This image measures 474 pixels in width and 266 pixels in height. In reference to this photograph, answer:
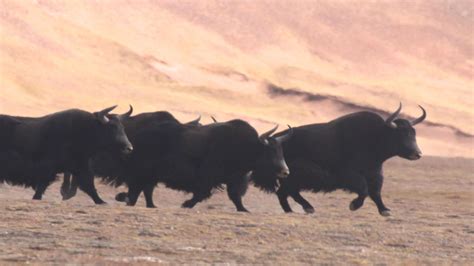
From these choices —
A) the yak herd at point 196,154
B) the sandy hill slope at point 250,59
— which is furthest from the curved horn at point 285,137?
the sandy hill slope at point 250,59

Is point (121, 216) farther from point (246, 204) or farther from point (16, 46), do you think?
point (16, 46)

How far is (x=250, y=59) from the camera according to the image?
76.4 metres

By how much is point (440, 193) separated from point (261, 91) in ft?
136

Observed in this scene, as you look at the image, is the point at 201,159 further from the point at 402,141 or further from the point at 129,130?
the point at 402,141

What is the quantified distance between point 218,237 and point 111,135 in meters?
4.23

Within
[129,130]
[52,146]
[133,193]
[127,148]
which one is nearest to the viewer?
[52,146]

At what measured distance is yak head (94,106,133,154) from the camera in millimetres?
16844

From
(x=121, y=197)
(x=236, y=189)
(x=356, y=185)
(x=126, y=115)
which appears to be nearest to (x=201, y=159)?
(x=236, y=189)

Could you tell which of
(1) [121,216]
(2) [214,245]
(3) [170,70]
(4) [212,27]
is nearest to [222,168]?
(1) [121,216]

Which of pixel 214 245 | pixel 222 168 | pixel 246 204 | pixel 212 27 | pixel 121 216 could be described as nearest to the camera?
pixel 214 245

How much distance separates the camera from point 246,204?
23.0m

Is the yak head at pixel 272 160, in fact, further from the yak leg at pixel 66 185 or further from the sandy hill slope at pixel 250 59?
the sandy hill slope at pixel 250 59

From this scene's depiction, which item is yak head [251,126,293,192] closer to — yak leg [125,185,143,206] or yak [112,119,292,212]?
yak [112,119,292,212]

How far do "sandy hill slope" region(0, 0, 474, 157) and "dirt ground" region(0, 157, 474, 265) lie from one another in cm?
4106
